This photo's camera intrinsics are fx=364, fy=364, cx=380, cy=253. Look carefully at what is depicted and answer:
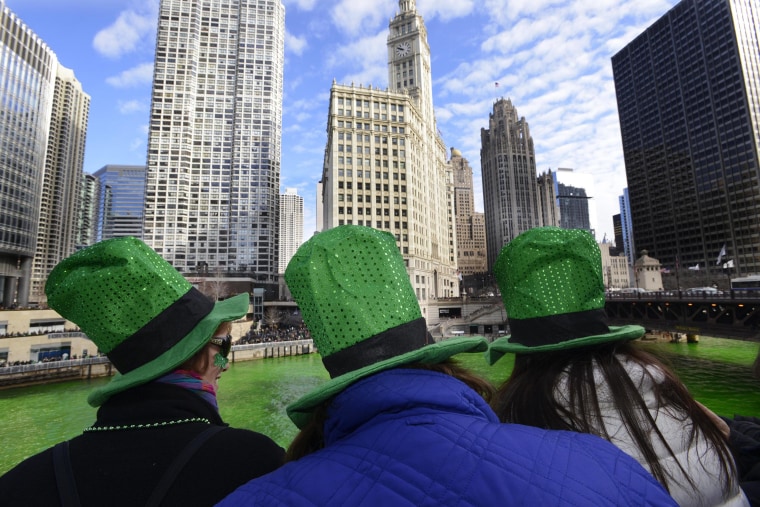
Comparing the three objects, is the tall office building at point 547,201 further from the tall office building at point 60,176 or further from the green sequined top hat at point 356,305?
the tall office building at point 60,176

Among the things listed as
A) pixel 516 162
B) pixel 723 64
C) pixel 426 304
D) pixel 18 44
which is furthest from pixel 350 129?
pixel 723 64

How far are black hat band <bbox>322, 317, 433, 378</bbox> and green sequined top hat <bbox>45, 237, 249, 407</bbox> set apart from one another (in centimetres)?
134

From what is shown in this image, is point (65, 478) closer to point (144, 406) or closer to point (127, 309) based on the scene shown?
point (144, 406)

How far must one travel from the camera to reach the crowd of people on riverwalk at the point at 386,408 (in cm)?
108

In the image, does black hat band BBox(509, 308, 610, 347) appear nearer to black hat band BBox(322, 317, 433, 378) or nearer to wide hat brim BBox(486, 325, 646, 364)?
wide hat brim BBox(486, 325, 646, 364)

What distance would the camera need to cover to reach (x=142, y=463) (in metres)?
1.93

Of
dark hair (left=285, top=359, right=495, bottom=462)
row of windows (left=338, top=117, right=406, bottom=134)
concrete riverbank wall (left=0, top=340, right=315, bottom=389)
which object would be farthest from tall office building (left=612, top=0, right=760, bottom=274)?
concrete riverbank wall (left=0, top=340, right=315, bottom=389)

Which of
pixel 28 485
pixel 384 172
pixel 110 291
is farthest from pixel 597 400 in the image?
pixel 384 172

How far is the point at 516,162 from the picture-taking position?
148m

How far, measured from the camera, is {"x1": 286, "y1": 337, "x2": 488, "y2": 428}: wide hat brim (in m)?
1.46

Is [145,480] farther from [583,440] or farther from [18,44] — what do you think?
[18,44]

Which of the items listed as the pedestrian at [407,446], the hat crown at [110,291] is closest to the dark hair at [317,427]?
the pedestrian at [407,446]

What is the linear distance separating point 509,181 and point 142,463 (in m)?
157

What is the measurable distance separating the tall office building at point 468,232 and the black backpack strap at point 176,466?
527ft
